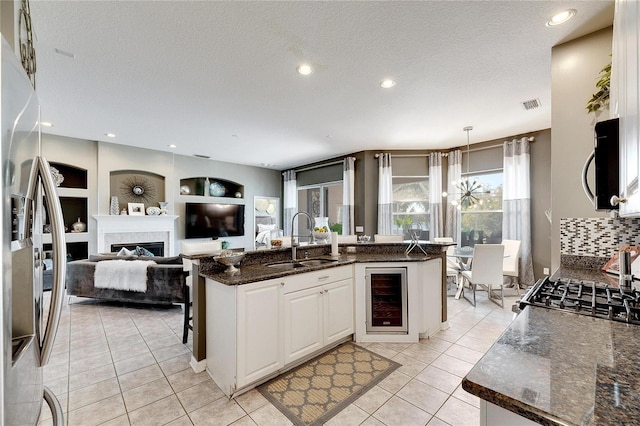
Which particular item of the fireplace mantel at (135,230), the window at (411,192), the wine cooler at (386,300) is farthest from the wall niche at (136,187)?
the wine cooler at (386,300)

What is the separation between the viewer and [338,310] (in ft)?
8.86

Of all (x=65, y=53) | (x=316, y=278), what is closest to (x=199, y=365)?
(x=316, y=278)

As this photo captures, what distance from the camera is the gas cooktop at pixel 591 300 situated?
1.02m

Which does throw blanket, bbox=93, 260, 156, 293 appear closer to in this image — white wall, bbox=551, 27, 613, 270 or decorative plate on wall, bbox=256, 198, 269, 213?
decorative plate on wall, bbox=256, 198, 269, 213

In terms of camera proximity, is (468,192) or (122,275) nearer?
(122,275)

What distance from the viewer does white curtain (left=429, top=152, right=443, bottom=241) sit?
19.7 ft

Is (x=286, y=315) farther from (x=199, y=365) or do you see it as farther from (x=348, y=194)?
(x=348, y=194)

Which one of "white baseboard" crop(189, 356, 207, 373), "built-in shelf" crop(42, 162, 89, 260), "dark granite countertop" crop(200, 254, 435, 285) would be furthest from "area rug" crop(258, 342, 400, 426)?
"built-in shelf" crop(42, 162, 89, 260)

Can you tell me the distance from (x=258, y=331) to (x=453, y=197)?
5.33 m

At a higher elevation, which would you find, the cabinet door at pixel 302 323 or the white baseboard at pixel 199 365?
the cabinet door at pixel 302 323

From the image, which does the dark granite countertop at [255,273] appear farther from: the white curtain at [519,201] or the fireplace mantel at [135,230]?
the fireplace mantel at [135,230]

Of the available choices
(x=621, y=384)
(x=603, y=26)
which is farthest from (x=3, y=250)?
(x=603, y=26)

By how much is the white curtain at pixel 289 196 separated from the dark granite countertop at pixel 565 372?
744 centimetres

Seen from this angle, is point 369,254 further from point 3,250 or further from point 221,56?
point 3,250
